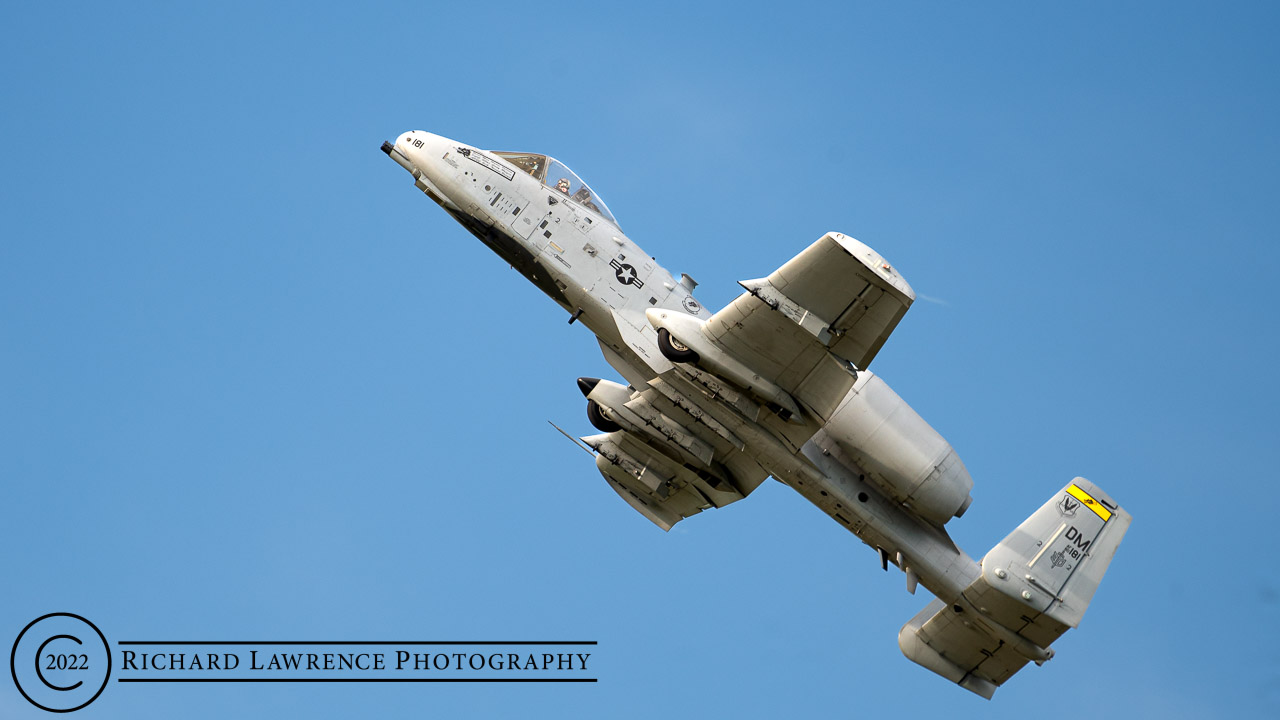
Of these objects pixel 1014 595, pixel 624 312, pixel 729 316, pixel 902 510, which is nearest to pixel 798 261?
pixel 729 316

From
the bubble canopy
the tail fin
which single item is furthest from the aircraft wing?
the tail fin

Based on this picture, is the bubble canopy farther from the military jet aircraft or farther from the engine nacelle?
the engine nacelle

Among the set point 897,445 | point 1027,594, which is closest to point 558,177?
point 897,445

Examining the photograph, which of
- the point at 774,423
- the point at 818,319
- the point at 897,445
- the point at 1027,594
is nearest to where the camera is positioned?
the point at 818,319

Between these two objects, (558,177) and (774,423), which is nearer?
(774,423)

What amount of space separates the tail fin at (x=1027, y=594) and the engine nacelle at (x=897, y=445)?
94.9 inches

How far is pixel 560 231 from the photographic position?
25625 mm

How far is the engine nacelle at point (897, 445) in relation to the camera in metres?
24.5

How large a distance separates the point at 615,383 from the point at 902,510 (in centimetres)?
610

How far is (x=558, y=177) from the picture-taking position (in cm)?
2611

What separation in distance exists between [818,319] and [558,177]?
6.63m

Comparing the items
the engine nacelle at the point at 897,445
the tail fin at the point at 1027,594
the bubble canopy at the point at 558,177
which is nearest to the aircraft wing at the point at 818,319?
the engine nacelle at the point at 897,445

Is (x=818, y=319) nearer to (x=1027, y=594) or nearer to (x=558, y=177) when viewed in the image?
(x=558, y=177)

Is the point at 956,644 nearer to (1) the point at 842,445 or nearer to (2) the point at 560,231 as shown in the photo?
(1) the point at 842,445
